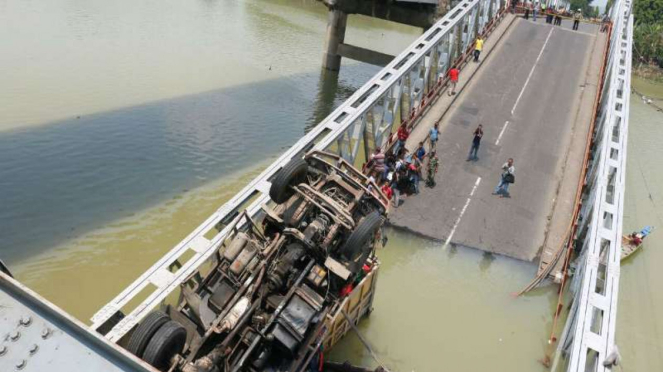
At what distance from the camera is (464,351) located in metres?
12.3

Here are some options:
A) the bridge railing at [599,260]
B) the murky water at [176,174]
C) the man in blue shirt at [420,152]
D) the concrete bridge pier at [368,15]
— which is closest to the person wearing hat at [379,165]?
A: the man in blue shirt at [420,152]

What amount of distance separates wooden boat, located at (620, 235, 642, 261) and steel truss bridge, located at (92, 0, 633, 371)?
2.51 metres

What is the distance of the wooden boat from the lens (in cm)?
1838

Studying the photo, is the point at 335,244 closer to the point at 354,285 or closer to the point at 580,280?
the point at 354,285

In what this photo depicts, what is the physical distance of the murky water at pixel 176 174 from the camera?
1319cm

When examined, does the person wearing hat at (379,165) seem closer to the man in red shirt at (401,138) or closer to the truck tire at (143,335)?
the man in red shirt at (401,138)

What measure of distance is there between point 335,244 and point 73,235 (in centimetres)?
933

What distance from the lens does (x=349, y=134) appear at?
645 inches

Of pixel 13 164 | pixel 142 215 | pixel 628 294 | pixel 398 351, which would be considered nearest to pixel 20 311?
pixel 398 351

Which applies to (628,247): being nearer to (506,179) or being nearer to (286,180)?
(506,179)

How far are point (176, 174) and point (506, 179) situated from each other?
39.4ft

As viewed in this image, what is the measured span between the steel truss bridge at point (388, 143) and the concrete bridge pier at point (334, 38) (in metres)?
10.7

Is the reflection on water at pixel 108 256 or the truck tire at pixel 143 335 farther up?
the truck tire at pixel 143 335

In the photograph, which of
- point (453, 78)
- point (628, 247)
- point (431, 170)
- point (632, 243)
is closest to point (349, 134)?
point (431, 170)
